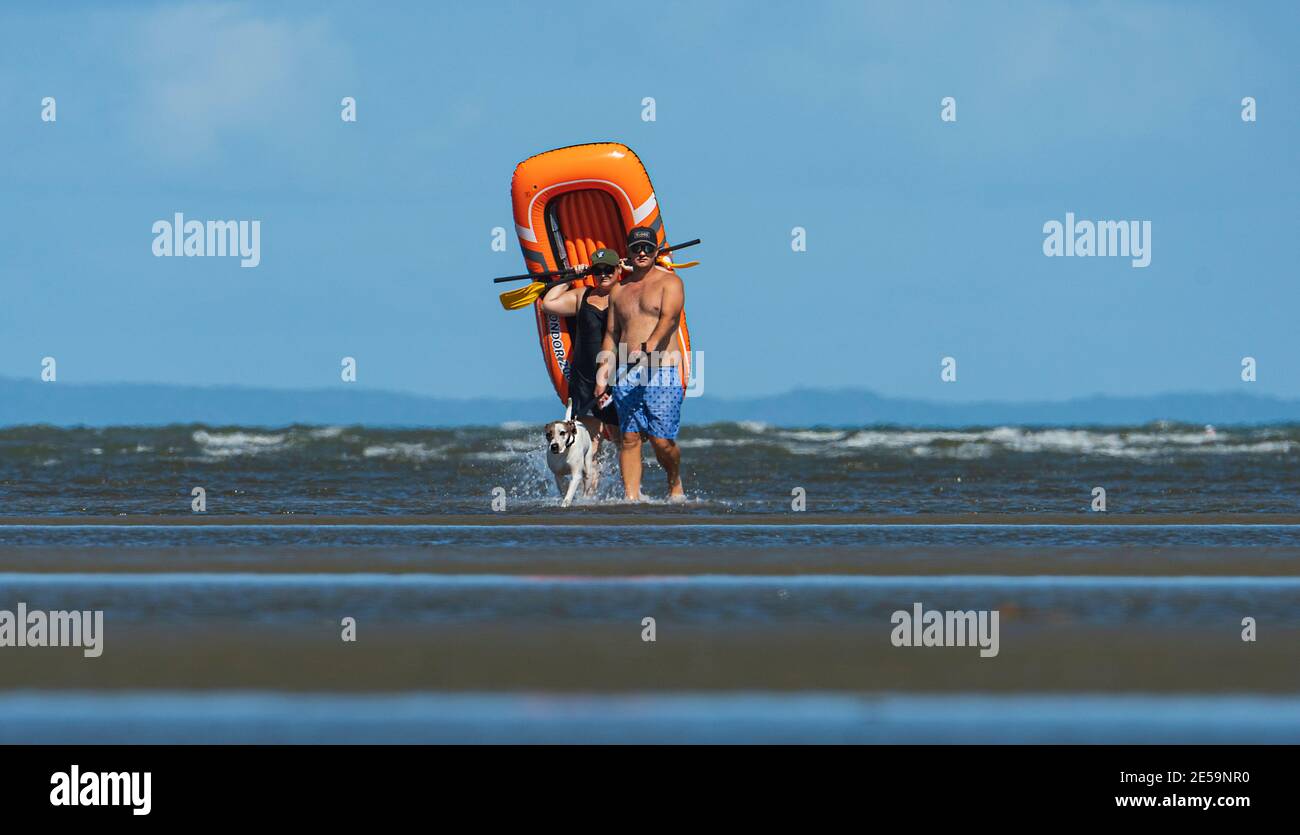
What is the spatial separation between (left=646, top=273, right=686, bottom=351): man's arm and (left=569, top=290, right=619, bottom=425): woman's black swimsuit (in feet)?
2.87

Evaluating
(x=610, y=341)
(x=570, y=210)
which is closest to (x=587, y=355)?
(x=610, y=341)

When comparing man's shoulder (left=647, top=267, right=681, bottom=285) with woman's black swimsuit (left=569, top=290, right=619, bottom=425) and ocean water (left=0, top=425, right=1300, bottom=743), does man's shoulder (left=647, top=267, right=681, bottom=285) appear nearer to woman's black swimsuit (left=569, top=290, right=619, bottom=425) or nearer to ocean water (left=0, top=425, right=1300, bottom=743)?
woman's black swimsuit (left=569, top=290, right=619, bottom=425)

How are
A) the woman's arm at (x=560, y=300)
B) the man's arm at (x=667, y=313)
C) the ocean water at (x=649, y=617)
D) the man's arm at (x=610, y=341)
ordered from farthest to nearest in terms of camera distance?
the woman's arm at (x=560, y=300)
the man's arm at (x=610, y=341)
the man's arm at (x=667, y=313)
the ocean water at (x=649, y=617)

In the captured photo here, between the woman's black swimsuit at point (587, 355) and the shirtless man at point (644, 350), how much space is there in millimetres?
420

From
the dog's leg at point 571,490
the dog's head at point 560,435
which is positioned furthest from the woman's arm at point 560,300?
the dog's leg at point 571,490

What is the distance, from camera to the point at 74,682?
199 inches

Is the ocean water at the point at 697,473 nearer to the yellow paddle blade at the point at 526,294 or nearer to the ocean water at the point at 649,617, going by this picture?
the ocean water at the point at 649,617

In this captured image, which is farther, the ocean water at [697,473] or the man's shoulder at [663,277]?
the ocean water at [697,473]

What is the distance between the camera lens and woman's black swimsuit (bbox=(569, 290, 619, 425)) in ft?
40.9

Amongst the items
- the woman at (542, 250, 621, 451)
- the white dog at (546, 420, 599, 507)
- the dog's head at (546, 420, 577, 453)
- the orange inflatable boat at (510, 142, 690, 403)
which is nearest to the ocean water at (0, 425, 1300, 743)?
the white dog at (546, 420, 599, 507)

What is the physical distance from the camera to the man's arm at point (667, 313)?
11617 mm
